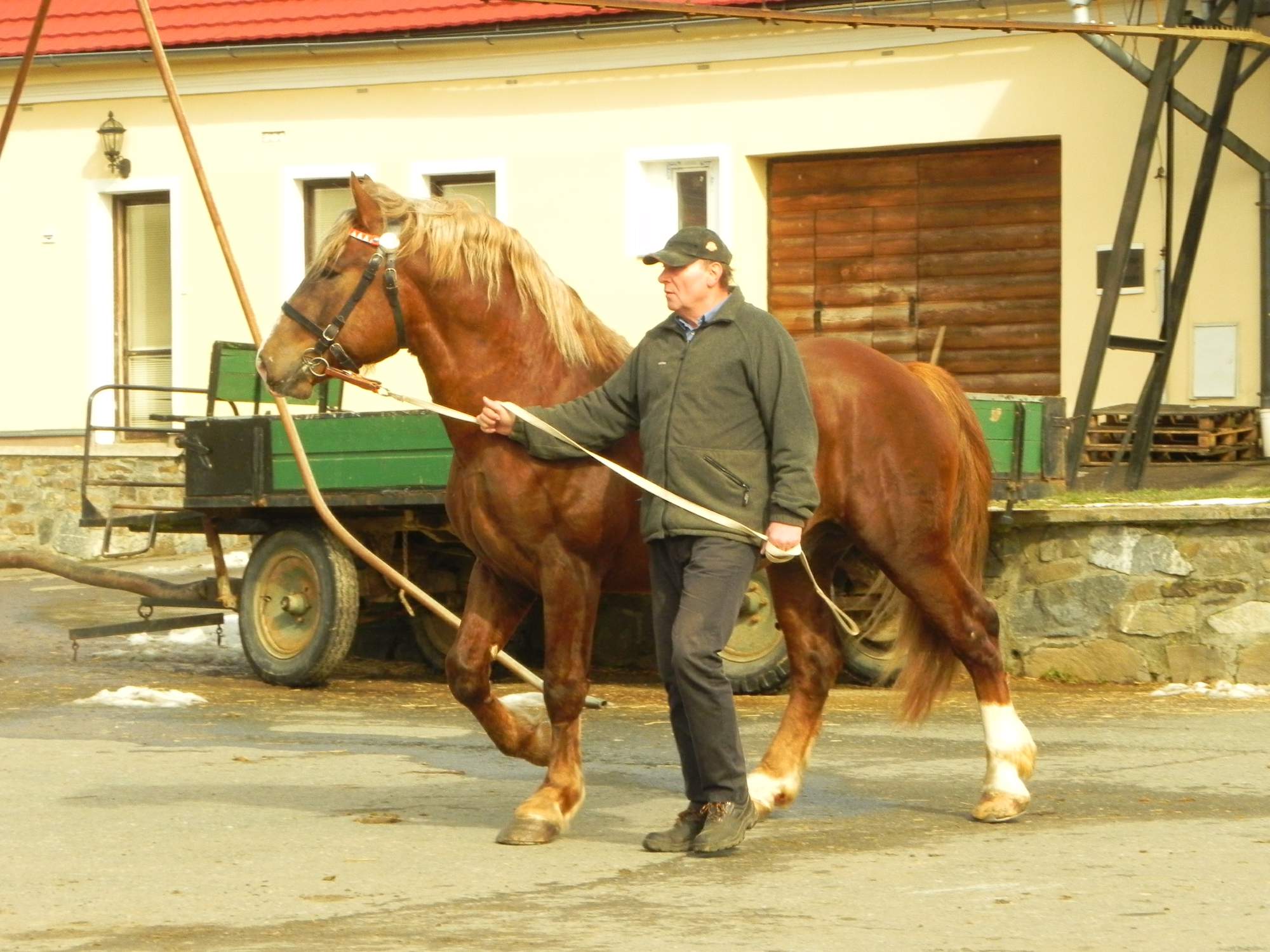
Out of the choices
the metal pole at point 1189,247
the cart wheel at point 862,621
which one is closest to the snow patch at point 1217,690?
the cart wheel at point 862,621

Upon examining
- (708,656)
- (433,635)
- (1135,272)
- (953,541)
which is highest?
(1135,272)

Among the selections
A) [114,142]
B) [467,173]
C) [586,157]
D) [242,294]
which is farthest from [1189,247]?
[114,142]

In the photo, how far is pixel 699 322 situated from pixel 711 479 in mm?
501

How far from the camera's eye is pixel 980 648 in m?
7.12

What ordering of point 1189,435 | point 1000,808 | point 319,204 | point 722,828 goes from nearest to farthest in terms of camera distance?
point 722,828, point 1000,808, point 1189,435, point 319,204

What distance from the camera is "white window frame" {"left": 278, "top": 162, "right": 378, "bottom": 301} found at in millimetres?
19578

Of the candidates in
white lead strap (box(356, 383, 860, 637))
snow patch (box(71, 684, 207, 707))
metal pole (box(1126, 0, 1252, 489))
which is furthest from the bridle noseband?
metal pole (box(1126, 0, 1252, 489))

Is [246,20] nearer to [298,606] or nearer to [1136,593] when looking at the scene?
[298,606]

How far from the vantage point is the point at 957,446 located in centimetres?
745

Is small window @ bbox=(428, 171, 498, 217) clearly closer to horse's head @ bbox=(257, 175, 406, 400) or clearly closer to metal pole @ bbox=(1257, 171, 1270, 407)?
metal pole @ bbox=(1257, 171, 1270, 407)

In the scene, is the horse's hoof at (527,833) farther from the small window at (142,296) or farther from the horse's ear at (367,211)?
the small window at (142,296)

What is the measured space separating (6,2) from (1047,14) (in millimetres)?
11057

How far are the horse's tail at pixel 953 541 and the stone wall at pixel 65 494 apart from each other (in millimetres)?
12943

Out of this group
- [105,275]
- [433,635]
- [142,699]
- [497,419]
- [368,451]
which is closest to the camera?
[497,419]
